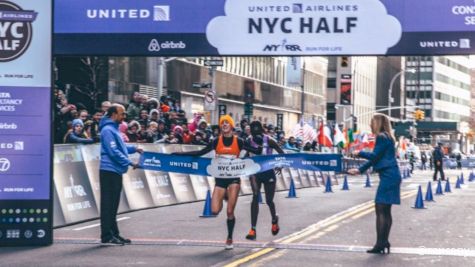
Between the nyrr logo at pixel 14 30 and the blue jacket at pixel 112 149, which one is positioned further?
the blue jacket at pixel 112 149

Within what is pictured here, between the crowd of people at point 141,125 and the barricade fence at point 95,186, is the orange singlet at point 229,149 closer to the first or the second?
the barricade fence at point 95,186

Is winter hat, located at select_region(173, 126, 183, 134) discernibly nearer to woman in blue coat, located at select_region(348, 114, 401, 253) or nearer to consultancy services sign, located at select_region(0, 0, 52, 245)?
consultancy services sign, located at select_region(0, 0, 52, 245)

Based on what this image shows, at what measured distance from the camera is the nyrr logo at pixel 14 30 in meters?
14.0

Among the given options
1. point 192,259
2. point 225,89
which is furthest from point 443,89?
point 192,259

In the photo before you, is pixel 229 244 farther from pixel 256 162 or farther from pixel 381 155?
pixel 381 155

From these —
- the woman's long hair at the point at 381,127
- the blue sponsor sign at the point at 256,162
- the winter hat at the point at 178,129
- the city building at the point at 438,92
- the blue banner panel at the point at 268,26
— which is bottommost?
the blue sponsor sign at the point at 256,162

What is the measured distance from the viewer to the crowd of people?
65.1 ft

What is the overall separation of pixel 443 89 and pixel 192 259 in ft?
501

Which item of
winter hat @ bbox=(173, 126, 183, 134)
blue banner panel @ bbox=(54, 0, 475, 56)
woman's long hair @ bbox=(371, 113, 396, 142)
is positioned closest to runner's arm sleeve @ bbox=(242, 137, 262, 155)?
woman's long hair @ bbox=(371, 113, 396, 142)

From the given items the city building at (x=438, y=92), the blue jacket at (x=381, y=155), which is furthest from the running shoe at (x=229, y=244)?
the city building at (x=438, y=92)

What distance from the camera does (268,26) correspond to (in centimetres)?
1677

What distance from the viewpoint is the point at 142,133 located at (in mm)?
22734

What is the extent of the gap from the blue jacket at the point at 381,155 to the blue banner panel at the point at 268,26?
345 cm

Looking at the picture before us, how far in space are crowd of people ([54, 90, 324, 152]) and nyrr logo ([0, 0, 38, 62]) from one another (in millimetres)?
4267
